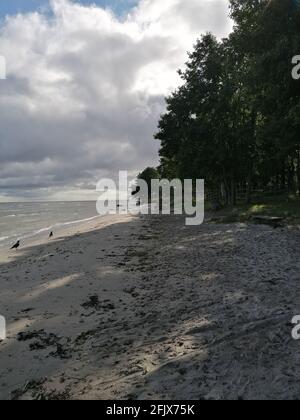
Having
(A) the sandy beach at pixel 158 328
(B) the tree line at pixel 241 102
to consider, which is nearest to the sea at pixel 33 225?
(B) the tree line at pixel 241 102

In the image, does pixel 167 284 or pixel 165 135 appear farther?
pixel 165 135

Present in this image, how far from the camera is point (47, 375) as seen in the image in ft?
24.0

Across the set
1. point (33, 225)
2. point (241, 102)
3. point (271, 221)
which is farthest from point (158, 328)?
point (33, 225)

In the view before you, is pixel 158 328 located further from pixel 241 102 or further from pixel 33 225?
pixel 33 225

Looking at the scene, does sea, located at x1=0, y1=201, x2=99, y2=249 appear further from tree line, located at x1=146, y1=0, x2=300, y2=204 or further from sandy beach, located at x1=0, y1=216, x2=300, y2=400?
sandy beach, located at x1=0, y1=216, x2=300, y2=400

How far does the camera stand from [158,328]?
8.84 m

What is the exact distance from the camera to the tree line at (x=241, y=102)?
74.3 ft

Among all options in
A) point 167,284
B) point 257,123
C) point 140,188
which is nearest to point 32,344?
point 167,284

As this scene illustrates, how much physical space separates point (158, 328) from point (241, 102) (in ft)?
109

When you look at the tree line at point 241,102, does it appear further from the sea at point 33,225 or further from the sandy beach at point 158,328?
the sea at point 33,225

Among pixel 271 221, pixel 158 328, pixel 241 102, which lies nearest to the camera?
pixel 158 328

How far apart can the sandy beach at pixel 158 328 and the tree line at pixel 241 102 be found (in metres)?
10.8

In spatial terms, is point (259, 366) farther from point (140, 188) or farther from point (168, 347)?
point (140, 188)
